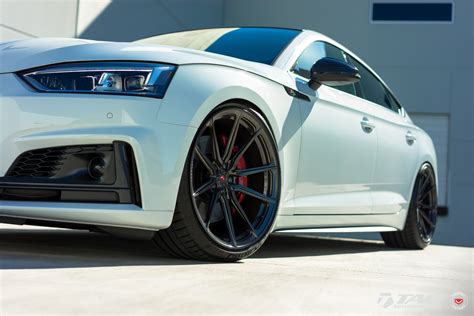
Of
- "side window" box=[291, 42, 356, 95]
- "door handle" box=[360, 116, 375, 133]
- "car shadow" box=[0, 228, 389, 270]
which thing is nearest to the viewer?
"car shadow" box=[0, 228, 389, 270]

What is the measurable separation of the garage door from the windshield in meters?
11.5

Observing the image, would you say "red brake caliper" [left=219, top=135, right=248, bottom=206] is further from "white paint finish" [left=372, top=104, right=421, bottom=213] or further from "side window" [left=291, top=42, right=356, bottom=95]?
"white paint finish" [left=372, top=104, right=421, bottom=213]

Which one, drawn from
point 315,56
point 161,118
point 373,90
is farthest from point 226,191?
point 373,90

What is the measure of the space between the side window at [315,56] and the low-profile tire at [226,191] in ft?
2.60

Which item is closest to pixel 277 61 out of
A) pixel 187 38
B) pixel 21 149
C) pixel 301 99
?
pixel 301 99

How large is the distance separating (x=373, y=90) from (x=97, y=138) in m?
3.01

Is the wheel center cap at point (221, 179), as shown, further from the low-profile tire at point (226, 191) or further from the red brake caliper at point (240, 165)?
the red brake caliper at point (240, 165)

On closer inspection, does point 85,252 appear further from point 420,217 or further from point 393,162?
point 420,217

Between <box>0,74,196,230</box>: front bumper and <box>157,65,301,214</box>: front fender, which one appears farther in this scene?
<box>157,65,301,214</box>: front fender

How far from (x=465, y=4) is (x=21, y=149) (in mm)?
14103

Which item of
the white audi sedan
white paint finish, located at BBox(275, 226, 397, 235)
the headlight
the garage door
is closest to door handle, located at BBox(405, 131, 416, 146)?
white paint finish, located at BBox(275, 226, 397, 235)

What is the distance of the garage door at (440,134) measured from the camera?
1563 cm

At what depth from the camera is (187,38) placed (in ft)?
15.6

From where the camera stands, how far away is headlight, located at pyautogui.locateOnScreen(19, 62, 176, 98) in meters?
3.25
